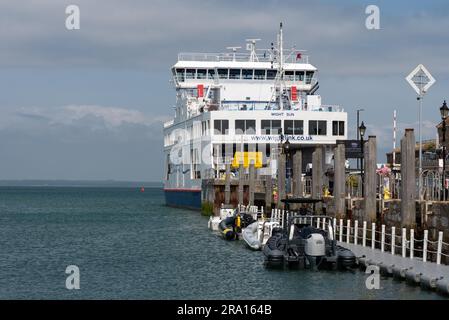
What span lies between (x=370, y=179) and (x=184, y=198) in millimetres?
45386

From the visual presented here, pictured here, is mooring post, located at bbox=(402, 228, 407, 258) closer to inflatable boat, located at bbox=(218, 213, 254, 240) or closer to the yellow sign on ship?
inflatable boat, located at bbox=(218, 213, 254, 240)

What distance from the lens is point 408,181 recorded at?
28.0 meters

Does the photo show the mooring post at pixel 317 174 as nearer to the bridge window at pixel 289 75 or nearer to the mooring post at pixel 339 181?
the mooring post at pixel 339 181

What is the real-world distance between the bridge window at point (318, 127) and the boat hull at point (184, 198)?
436 inches

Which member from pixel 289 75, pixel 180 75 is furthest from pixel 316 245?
pixel 180 75

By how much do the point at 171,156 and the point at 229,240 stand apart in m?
38.6

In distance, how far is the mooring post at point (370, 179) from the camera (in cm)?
3219

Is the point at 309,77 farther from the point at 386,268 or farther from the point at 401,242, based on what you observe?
the point at 386,268

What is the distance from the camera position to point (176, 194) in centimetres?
8056

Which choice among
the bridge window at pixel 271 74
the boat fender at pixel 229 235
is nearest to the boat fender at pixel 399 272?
the boat fender at pixel 229 235

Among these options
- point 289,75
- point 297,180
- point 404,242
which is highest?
point 289,75

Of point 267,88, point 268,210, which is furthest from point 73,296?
point 267,88

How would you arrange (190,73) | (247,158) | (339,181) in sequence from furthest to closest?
1. (190,73)
2. (247,158)
3. (339,181)
